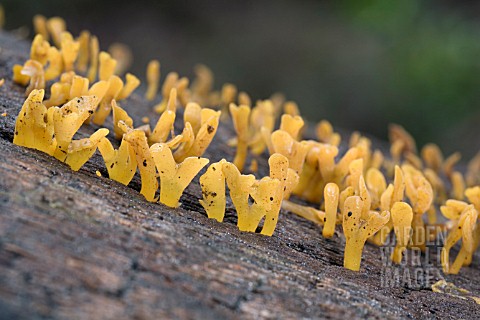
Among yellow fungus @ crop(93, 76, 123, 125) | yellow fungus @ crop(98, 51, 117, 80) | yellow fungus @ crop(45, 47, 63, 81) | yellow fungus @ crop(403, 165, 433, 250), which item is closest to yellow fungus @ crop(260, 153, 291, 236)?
yellow fungus @ crop(403, 165, 433, 250)

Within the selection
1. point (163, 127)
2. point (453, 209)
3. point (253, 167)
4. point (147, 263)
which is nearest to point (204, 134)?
point (163, 127)

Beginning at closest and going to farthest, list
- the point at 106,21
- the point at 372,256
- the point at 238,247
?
the point at 238,247 < the point at 372,256 < the point at 106,21

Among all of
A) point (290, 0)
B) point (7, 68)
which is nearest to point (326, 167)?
point (7, 68)

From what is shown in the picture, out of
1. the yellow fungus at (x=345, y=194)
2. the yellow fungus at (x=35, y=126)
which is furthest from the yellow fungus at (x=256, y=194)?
the yellow fungus at (x=35, y=126)

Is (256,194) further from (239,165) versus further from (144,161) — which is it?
(239,165)

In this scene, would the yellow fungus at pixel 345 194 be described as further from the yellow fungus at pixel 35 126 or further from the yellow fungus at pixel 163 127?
the yellow fungus at pixel 35 126

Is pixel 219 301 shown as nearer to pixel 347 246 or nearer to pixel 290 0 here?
pixel 347 246
